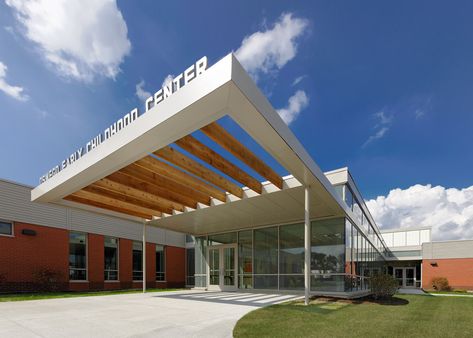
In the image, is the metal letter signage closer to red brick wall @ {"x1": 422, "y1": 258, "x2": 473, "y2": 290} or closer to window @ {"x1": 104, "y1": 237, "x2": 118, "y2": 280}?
window @ {"x1": 104, "y1": 237, "x2": 118, "y2": 280}

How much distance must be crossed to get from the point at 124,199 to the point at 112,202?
59cm

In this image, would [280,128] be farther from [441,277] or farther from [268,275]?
[441,277]

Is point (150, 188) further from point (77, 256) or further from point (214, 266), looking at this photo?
point (77, 256)

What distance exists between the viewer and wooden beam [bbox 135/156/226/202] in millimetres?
7395

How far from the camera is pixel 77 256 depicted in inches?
673

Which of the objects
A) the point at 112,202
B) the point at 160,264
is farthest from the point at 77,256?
the point at 112,202

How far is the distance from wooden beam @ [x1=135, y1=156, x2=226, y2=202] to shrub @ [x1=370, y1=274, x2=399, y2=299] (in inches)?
242

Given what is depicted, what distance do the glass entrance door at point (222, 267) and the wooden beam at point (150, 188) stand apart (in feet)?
17.8

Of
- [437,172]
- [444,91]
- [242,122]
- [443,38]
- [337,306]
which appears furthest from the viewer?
[437,172]

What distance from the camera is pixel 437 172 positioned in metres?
25.1

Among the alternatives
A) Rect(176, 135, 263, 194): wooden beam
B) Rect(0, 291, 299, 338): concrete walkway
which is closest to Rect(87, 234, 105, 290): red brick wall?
Rect(0, 291, 299, 338): concrete walkway

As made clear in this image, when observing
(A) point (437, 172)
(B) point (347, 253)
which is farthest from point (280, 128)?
(A) point (437, 172)

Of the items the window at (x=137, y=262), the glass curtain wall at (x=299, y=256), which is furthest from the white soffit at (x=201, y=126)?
the window at (x=137, y=262)

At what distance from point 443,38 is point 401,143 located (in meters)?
6.41
